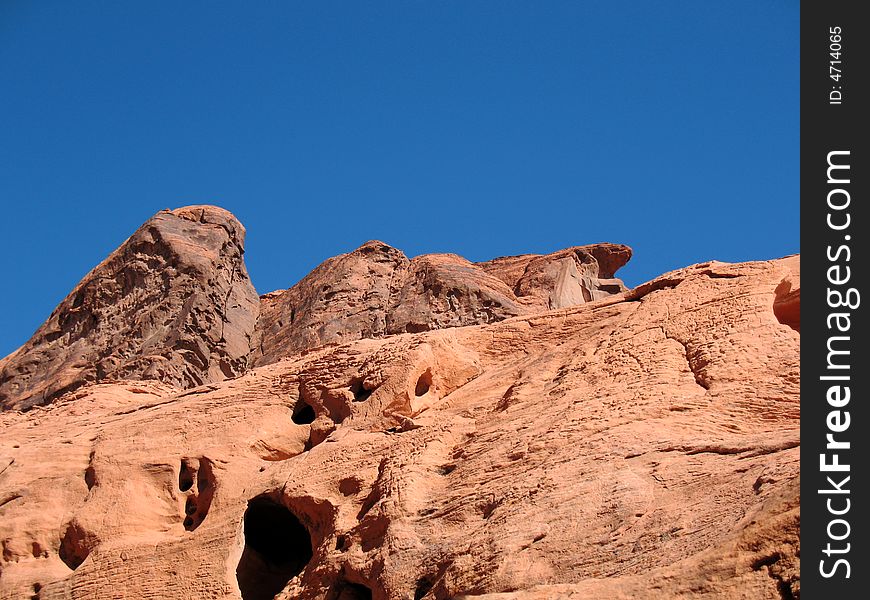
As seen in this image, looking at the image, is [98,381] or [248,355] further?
[248,355]

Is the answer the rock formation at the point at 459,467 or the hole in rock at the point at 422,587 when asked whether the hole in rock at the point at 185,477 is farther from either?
the hole in rock at the point at 422,587

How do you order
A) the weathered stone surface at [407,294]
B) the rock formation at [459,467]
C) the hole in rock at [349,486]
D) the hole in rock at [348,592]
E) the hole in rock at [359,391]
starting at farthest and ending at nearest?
the weathered stone surface at [407,294] < the hole in rock at [359,391] < the hole in rock at [349,486] < the hole in rock at [348,592] < the rock formation at [459,467]

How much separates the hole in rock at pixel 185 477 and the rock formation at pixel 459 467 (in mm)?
28

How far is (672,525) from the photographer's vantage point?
1195 centimetres

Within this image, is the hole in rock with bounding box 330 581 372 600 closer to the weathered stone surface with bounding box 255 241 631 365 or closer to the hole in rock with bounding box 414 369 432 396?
the hole in rock with bounding box 414 369 432 396

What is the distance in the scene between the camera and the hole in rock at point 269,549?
1708 cm

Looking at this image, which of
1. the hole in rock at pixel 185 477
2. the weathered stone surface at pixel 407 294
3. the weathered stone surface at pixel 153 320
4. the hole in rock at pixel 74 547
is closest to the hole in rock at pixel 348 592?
the hole in rock at pixel 185 477

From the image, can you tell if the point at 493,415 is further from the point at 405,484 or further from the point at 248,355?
the point at 248,355

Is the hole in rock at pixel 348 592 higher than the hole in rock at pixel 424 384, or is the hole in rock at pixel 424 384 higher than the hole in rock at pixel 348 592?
the hole in rock at pixel 424 384

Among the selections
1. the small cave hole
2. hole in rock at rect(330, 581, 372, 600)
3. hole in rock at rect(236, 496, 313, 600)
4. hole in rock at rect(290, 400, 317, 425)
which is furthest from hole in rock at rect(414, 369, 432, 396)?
the small cave hole

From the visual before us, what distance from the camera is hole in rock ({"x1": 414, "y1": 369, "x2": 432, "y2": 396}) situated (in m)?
18.5
